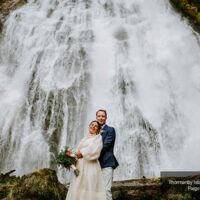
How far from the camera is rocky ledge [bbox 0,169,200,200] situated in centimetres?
752

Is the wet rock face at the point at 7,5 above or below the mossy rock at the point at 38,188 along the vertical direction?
above

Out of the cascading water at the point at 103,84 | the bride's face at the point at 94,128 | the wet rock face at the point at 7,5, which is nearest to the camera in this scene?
the bride's face at the point at 94,128

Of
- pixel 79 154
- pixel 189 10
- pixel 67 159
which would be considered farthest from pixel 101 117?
pixel 189 10

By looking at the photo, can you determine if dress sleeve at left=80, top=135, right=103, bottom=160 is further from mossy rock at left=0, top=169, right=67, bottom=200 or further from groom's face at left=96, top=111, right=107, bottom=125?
mossy rock at left=0, top=169, right=67, bottom=200

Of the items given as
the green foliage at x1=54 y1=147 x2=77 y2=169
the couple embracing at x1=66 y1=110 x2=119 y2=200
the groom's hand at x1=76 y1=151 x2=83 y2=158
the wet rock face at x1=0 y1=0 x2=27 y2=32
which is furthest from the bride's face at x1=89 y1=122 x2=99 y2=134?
the wet rock face at x1=0 y1=0 x2=27 y2=32

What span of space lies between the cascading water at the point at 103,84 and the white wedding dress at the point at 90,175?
6.35 m

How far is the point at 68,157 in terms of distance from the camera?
6270 mm

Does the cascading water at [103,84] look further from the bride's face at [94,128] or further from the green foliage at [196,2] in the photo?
the bride's face at [94,128]

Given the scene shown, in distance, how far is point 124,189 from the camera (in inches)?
309

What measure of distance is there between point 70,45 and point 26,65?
205cm

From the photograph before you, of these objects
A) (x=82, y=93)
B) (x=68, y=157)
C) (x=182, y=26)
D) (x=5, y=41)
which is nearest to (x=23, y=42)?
(x=5, y=41)

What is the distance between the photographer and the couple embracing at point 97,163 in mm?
6066

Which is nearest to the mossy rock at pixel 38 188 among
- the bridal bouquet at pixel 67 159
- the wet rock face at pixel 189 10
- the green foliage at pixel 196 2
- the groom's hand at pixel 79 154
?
the bridal bouquet at pixel 67 159

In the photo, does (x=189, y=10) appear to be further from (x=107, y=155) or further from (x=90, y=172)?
(x=90, y=172)
